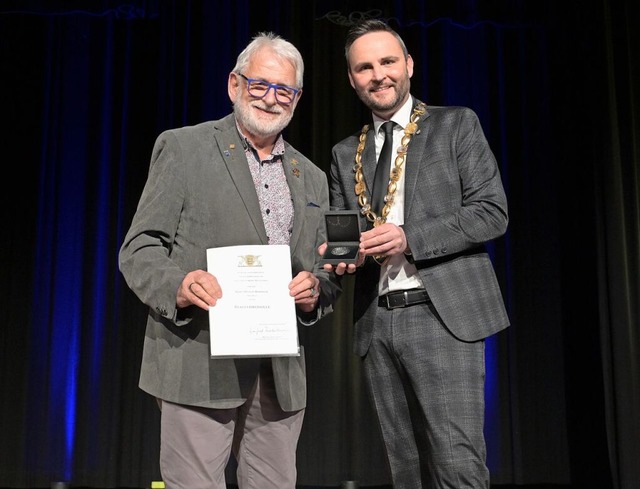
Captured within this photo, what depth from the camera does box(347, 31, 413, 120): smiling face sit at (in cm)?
228

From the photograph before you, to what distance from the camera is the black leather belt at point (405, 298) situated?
215 cm

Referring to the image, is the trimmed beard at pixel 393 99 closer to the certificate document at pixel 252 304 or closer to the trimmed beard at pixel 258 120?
the trimmed beard at pixel 258 120

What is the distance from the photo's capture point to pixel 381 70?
228 cm

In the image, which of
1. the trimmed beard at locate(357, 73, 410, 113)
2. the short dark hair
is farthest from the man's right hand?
the short dark hair

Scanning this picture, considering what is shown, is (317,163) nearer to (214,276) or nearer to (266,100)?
(266,100)

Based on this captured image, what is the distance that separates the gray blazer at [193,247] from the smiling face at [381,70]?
447 mm

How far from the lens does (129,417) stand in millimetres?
4383

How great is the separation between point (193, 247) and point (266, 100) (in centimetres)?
50

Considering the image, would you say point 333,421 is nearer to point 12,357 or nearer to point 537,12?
point 12,357

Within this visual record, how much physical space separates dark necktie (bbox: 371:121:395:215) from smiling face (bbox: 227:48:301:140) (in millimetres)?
373

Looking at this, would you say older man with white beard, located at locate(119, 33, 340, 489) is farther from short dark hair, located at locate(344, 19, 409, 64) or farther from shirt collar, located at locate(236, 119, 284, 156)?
short dark hair, located at locate(344, 19, 409, 64)

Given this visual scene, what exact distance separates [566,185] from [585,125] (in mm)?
412

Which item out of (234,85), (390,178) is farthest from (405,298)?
(234,85)

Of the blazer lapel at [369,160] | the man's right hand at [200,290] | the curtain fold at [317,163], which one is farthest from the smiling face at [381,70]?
the curtain fold at [317,163]
